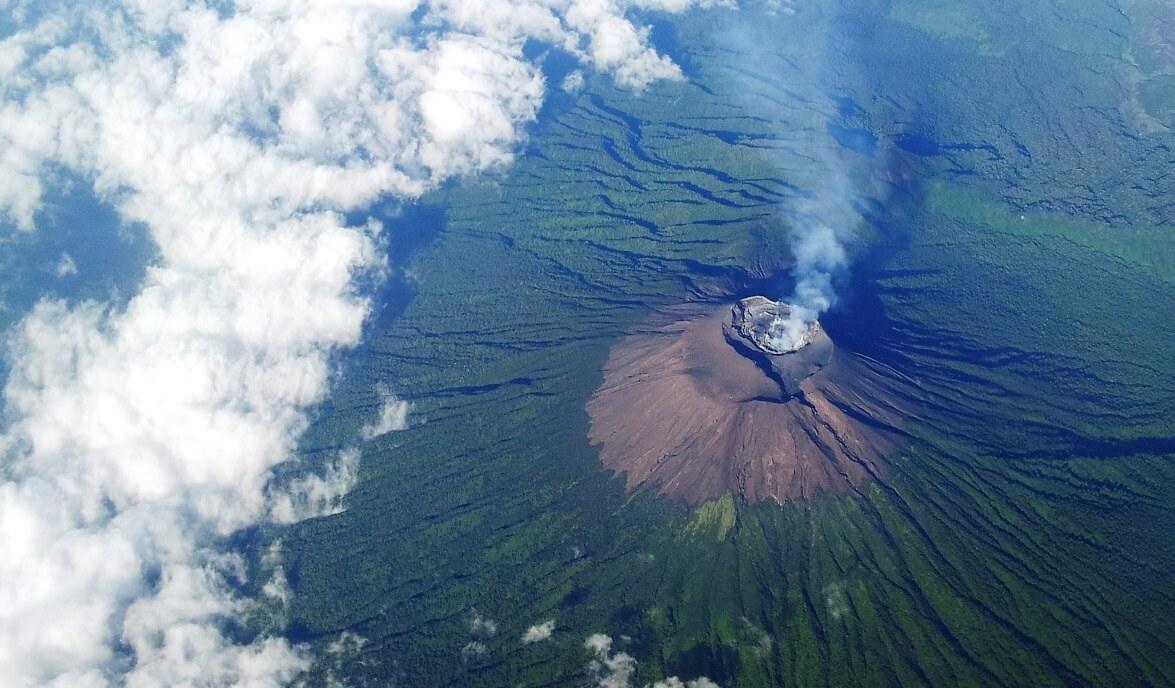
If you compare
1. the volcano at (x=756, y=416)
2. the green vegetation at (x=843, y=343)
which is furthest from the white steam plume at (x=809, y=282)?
the green vegetation at (x=843, y=343)

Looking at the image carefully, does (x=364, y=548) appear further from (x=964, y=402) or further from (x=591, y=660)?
(x=964, y=402)

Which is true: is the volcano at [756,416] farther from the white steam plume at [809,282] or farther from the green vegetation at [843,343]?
the green vegetation at [843,343]

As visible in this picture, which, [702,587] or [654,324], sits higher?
[654,324]

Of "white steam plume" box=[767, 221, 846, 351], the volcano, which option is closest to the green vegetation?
the volcano

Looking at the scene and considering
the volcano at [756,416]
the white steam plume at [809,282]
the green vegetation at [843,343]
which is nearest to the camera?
the green vegetation at [843,343]

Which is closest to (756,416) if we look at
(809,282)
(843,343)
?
(843,343)

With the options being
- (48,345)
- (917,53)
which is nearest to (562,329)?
(48,345)

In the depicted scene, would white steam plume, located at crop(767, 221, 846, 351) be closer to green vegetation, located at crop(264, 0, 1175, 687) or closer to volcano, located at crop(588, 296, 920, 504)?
volcano, located at crop(588, 296, 920, 504)

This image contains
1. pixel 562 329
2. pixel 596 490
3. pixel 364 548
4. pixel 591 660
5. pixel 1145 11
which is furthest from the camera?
pixel 1145 11
